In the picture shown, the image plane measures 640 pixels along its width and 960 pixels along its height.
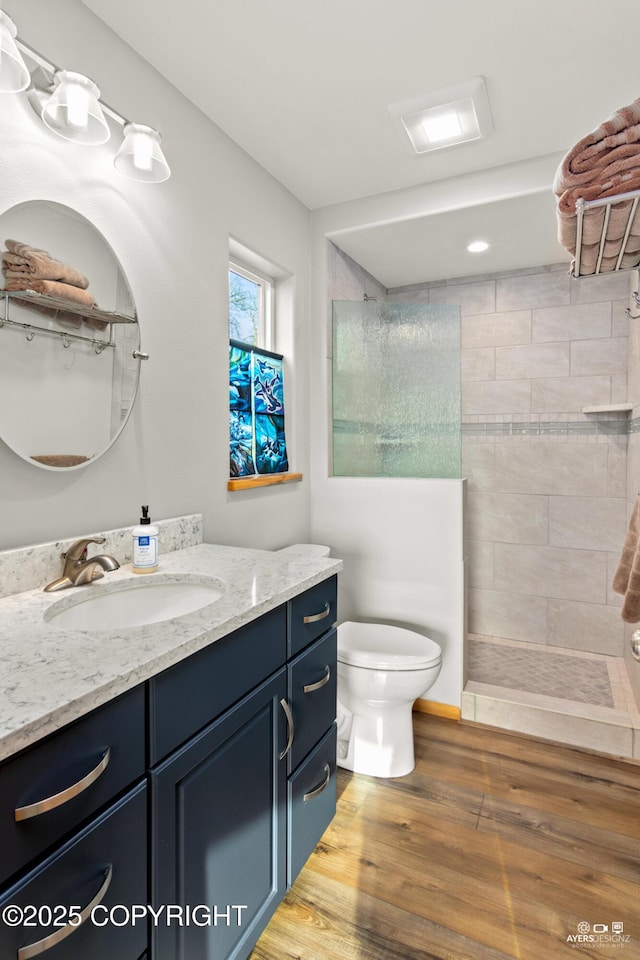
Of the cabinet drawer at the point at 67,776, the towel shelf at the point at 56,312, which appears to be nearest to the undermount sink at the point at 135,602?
the cabinet drawer at the point at 67,776

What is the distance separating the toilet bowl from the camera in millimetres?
1926

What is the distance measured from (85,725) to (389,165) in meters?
2.40

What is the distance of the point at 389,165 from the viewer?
7.47 ft

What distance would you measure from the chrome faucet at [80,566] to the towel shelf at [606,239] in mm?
1376

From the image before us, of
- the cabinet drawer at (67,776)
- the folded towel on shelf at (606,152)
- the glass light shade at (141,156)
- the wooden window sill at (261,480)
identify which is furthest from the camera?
the wooden window sill at (261,480)

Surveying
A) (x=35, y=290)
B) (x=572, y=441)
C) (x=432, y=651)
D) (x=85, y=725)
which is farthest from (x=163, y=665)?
(x=572, y=441)

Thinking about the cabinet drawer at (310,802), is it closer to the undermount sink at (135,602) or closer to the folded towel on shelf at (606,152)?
the undermount sink at (135,602)

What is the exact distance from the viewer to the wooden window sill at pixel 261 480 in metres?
2.09

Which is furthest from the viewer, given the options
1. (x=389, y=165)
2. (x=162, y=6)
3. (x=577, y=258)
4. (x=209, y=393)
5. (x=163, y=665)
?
(x=389, y=165)

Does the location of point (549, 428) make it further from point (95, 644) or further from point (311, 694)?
point (95, 644)

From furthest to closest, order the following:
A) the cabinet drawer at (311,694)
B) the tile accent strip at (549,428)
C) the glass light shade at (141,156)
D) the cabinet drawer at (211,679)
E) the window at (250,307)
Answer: the tile accent strip at (549,428) < the window at (250,307) < the glass light shade at (141,156) < the cabinet drawer at (311,694) < the cabinet drawer at (211,679)

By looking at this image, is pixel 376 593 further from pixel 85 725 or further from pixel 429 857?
pixel 85 725

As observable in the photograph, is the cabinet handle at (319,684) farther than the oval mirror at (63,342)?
Yes

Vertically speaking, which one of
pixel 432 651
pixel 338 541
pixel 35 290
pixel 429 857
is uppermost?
pixel 35 290
